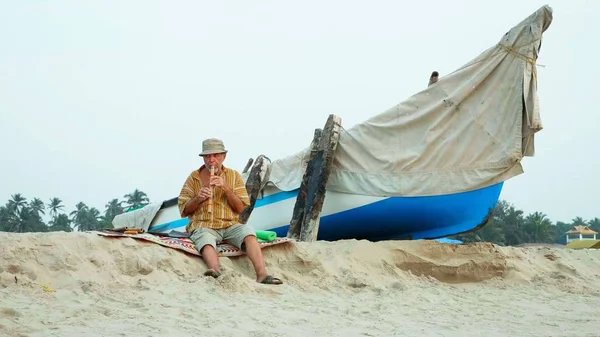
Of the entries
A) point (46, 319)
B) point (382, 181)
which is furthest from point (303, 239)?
point (46, 319)

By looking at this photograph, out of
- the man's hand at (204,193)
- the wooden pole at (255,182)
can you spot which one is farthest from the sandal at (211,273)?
the wooden pole at (255,182)

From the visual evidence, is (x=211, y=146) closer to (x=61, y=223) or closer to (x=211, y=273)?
(x=211, y=273)

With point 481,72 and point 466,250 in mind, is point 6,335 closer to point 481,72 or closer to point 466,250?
point 466,250

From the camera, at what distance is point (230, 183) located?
5.62 meters

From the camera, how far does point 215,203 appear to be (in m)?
5.60

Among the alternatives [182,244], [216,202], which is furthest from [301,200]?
[182,244]

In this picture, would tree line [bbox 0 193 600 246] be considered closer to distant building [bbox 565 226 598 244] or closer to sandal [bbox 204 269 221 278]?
distant building [bbox 565 226 598 244]

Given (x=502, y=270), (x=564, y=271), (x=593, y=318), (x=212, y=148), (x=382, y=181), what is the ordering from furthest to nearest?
(x=382, y=181) → (x=564, y=271) → (x=502, y=270) → (x=212, y=148) → (x=593, y=318)

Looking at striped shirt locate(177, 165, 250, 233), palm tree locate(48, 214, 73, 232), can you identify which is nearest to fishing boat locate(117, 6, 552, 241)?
striped shirt locate(177, 165, 250, 233)

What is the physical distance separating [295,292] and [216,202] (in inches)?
47.6

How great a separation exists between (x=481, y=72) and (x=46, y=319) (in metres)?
5.34

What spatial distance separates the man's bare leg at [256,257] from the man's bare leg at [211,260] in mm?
272

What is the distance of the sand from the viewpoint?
355 cm

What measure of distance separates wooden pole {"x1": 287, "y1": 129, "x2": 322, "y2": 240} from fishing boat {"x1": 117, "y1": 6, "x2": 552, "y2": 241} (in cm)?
27
